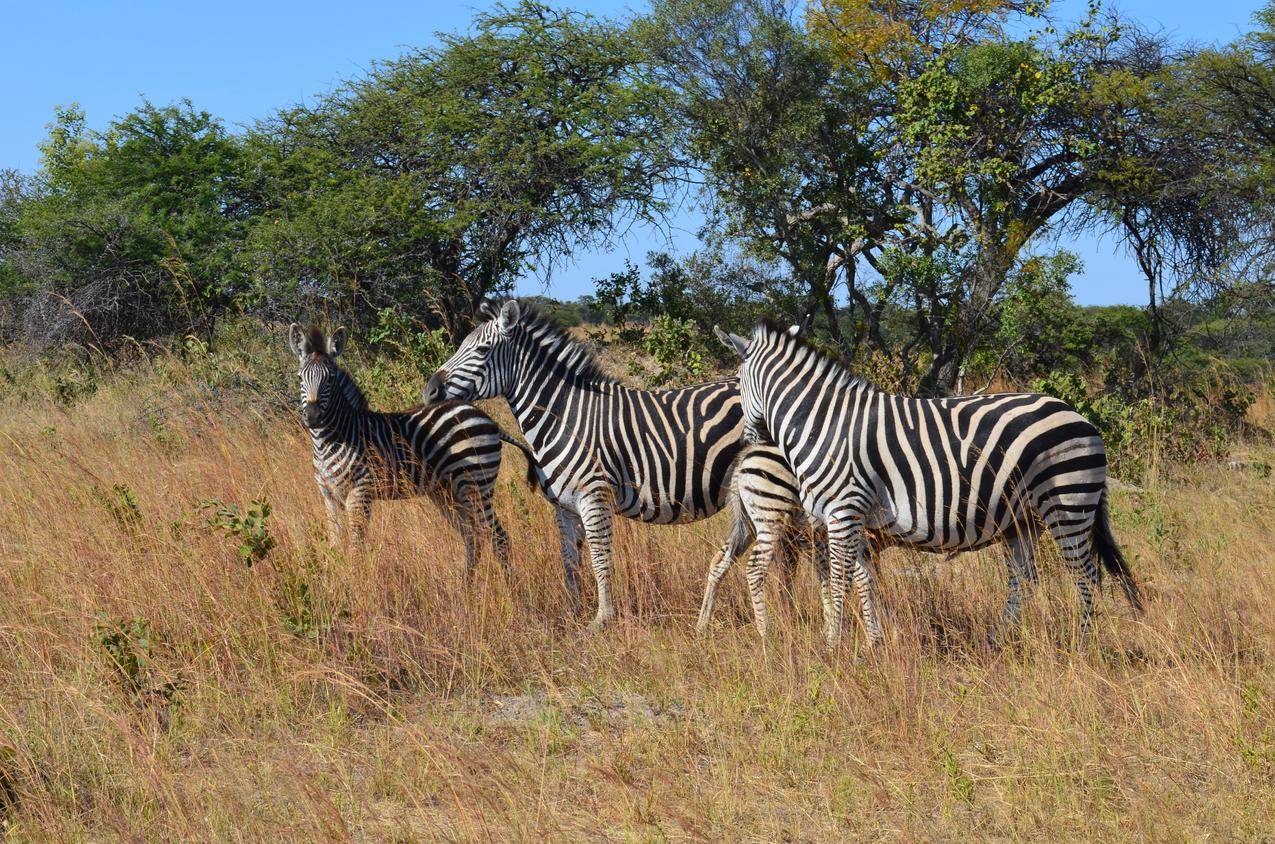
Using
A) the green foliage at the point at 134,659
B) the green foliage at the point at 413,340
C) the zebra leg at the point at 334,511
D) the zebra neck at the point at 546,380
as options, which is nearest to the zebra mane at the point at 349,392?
the zebra leg at the point at 334,511

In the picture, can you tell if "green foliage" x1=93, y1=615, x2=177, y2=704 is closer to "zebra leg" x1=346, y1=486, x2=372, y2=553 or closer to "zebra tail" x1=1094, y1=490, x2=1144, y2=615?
"zebra leg" x1=346, y1=486, x2=372, y2=553

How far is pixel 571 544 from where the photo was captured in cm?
686

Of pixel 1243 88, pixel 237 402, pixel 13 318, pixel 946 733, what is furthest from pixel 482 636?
pixel 13 318

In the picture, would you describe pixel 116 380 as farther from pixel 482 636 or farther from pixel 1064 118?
pixel 1064 118

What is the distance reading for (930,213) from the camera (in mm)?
16609

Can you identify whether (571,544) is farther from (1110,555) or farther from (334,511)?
(1110,555)

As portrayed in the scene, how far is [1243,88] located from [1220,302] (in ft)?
9.24

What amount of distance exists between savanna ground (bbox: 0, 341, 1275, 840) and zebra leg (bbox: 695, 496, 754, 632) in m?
0.15

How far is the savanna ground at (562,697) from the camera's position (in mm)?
4105

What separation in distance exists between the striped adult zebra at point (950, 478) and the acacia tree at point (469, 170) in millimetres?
13451

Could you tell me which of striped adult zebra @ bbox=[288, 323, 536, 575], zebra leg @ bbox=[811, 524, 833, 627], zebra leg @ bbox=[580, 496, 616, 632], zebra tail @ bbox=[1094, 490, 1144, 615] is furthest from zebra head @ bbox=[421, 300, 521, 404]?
zebra tail @ bbox=[1094, 490, 1144, 615]

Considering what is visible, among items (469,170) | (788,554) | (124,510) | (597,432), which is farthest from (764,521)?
(469,170)

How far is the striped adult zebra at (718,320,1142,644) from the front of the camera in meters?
5.54

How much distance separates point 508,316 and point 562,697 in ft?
8.12
